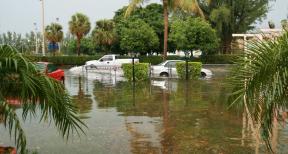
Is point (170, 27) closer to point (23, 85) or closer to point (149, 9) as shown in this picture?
point (149, 9)

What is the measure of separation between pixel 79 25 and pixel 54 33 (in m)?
5.29

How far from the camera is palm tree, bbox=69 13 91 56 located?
Result: 168 ft

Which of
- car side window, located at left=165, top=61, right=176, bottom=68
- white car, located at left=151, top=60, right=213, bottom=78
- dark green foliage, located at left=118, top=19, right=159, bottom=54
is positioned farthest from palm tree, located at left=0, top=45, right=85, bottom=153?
dark green foliage, located at left=118, top=19, right=159, bottom=54

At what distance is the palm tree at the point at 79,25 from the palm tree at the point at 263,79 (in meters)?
47.4

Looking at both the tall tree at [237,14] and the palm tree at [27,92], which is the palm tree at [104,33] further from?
the palm tree at [27,92]

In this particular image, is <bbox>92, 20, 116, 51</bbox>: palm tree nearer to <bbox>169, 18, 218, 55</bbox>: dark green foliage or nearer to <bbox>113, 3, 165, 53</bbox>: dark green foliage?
<bbox>113, 3, 165, 53</bbox>: dark green foliage

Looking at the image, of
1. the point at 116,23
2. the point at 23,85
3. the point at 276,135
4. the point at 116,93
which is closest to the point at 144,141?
the point at 276,135

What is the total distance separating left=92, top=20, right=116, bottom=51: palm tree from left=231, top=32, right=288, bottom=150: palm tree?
44.9 m

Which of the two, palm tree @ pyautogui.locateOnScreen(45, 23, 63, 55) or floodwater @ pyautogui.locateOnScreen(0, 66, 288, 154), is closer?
floodwater @ pyautogui.locateOnScreen(0, 66, 288, 154)

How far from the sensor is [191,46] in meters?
43.9

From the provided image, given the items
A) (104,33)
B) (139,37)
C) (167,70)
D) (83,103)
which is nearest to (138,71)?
(167,70)

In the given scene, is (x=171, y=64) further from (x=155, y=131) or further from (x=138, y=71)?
(x=155, y=131)

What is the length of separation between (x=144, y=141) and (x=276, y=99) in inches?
189

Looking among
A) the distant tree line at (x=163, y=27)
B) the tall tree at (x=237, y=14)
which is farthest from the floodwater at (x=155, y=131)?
the tall tree at (x=237, y=14)
